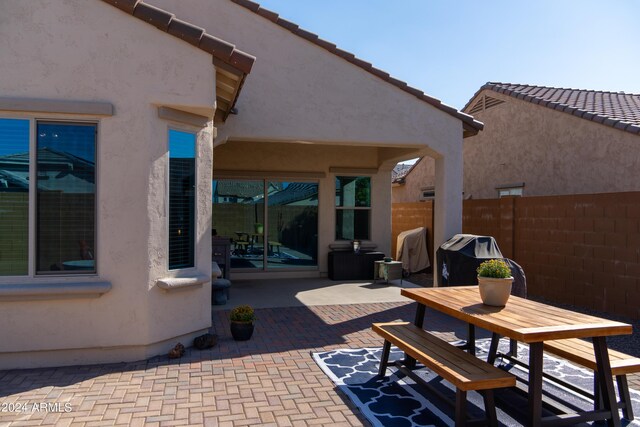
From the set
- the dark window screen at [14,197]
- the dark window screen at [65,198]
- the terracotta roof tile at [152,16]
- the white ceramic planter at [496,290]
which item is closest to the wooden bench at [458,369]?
the white ceramic planter at [496,290]

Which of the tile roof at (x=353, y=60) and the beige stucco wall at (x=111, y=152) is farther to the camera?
the tile roof at (x=353, y=60)

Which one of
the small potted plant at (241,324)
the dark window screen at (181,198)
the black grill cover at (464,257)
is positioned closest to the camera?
the dark window screen at (181,198)

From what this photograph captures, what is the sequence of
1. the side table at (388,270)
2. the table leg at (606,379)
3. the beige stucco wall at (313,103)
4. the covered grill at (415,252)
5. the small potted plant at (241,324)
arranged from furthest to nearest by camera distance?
the covered grill at (415,252), the side table at (388,270), the beige stucco wall at (313,103), the small potted plant at (241,324), the table leg at (606,379)

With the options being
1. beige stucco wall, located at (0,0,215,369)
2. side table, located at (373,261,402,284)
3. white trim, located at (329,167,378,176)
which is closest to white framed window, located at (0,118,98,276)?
beige stucco wall, located at (0,0,215,369)

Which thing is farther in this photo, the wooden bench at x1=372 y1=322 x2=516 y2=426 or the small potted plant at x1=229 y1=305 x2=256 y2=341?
the small potted plant at x1=229 y1=305 x2=256 y2=341

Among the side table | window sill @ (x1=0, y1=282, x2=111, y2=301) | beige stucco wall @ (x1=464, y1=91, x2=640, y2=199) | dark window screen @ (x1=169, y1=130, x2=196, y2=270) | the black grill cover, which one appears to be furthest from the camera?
the side table

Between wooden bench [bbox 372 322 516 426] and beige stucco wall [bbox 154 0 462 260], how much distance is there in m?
4.43

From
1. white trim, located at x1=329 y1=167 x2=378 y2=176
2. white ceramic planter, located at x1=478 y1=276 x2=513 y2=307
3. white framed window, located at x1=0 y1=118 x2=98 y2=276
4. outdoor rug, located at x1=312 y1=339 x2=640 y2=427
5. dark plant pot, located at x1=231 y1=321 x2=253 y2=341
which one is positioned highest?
white trim, located at x1=329 y1=167 x2=378 y2=176

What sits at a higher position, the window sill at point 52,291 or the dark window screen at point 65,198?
the dark window screen at point 65,198

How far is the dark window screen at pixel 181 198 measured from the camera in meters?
6.06

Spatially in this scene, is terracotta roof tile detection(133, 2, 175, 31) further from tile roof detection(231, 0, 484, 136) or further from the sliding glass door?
the sliding glass door

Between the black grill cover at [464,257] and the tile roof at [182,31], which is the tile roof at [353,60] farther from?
the tile roof at [182,31]

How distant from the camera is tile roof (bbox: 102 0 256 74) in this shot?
18.5 ft

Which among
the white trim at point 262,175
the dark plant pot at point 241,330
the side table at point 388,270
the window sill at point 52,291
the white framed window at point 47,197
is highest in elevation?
the white trim at point 262,175
